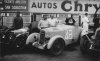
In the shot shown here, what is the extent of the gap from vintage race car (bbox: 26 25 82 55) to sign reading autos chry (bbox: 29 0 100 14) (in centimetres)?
477

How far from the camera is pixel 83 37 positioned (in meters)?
6.66

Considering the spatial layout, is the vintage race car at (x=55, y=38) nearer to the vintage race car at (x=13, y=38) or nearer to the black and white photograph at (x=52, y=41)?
the black and white photograph at (x=52, y=41)

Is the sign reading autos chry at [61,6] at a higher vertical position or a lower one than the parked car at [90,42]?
higher

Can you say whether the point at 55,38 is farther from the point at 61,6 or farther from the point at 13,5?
the point at 61,6

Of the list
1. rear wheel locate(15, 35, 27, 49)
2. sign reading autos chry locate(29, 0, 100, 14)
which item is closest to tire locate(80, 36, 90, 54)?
rear wheel locate(15, 35, 27, 49)

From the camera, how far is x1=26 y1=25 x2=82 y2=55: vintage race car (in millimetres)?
6481

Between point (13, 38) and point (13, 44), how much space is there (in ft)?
0.78

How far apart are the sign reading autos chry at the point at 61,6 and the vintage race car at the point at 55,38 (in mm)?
4767

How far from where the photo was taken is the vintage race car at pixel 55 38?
6.48 meters

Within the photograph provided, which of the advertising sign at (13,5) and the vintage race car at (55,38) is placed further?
the advertising sign at (13,5)

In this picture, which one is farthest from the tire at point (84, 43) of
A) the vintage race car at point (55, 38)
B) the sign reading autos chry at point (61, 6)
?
the sign reading autos chry at point (61, 6)

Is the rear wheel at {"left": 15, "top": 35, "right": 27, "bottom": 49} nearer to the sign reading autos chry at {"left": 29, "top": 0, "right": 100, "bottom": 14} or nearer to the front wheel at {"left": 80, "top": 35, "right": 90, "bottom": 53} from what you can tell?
the front wheel at {"left": 80, "top": 35, "right": 90, "bottom": 53}

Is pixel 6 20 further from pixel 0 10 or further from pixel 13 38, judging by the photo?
pixel 13 38

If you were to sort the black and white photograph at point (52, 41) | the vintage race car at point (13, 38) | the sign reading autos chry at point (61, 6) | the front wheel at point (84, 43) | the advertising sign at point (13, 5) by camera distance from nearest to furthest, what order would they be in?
the black and white photograph at point (52, 41) → the front wheel at point (84, 43) → the vintage race car at point (13, 38) → the advertising sign at point (13, 5) → the sign reading autos chry at point (61, 6)
